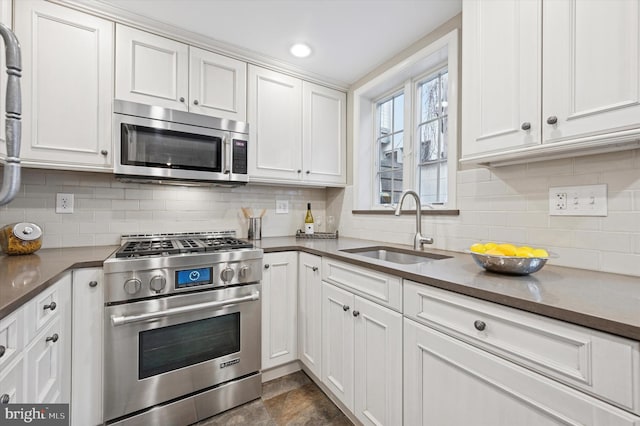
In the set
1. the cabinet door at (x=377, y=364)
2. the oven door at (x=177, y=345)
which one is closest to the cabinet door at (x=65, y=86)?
the oven door at (x=177, y=345)

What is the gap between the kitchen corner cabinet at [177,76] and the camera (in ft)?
5.54

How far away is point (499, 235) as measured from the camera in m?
1.46

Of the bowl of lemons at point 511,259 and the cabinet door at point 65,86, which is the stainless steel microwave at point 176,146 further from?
the bowl of lemons at point 511,259

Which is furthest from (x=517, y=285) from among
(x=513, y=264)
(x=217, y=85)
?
(x=217, y=85)

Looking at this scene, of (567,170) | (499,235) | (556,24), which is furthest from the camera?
(499,235)

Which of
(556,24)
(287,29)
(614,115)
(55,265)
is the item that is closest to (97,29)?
(287,29)

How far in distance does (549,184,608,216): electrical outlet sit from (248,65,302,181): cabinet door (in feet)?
5.41

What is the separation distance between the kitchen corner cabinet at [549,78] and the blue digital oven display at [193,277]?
149cm

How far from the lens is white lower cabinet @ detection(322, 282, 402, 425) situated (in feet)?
3.94

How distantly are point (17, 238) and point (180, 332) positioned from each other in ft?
3.21

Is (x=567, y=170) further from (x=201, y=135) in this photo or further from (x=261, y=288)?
(x=201, y=135)

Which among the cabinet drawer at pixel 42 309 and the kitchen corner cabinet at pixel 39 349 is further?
the cabinet drawer at pixel 42 309

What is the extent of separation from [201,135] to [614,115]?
6.61 ft

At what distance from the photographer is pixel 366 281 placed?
4.51 ft
